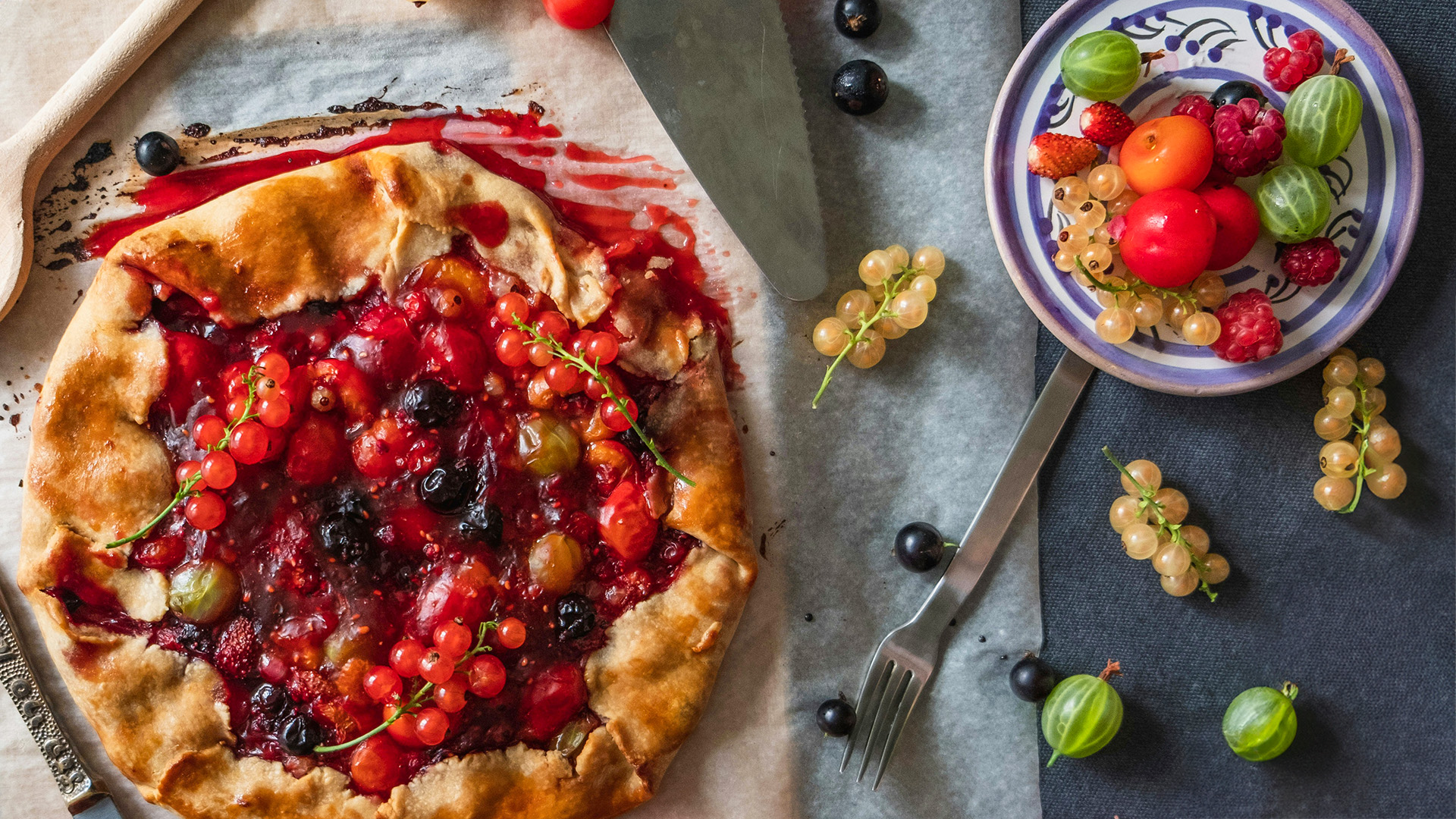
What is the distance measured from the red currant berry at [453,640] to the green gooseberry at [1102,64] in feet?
6.63

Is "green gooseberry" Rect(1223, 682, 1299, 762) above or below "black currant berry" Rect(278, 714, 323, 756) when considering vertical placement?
below

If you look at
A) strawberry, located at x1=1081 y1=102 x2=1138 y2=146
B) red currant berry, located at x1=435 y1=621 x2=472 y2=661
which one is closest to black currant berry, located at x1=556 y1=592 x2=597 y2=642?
red currant berry, located at x1=435 y1=621 x2=472 y2=661

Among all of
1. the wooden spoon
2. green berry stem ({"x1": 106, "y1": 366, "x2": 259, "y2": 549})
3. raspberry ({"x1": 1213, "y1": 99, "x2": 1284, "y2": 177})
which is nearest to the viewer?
green berry stem ({"x1": 106, "y1": 366, "x2": 259, "y2": 549})

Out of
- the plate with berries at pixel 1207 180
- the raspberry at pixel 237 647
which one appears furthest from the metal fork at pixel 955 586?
the raspberry at pixel 237 647

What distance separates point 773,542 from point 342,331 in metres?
1.26

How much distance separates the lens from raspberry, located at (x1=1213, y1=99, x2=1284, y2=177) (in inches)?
82.7

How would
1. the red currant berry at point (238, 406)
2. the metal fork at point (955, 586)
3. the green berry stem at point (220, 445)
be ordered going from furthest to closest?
the metal fork at point (955, 586), the red currant berry at point (238, 406), the green berry stem at point (220, 445)

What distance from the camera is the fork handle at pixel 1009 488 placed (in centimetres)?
241

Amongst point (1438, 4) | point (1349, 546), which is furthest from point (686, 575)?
point (1438, 4)

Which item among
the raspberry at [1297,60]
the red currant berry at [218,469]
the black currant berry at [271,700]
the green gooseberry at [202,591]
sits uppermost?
the raspberry at [1297,60]

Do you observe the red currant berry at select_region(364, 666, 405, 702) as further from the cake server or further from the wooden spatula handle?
the wooden spatula handle

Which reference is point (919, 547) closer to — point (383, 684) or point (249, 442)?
point (383, 684)

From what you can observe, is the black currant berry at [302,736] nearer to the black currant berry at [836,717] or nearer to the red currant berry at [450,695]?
the red currant berry at [450,695]

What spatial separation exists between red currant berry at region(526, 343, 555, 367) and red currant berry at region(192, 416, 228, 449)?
70 cm
